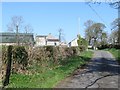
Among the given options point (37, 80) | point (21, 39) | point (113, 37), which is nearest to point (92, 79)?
point (37, 80)

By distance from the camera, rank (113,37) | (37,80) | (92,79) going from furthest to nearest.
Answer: (113,37)
(92,79)
(37,80)

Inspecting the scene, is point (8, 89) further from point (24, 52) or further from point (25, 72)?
point (24, 52)

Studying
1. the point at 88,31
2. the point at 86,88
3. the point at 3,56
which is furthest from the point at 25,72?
the point at 88,31

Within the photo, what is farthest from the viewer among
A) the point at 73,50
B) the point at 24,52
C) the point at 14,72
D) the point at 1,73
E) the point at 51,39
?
the point at 51,39

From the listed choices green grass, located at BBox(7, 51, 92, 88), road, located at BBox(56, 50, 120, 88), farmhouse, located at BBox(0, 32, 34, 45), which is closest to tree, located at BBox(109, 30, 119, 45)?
farmhouse, located at BBox(0, 32, 34, 45)

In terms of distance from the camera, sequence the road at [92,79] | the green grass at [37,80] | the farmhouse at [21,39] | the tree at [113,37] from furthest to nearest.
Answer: the tree at [113,37], the farmhouse at [21,39], the road at [92,79], the green grass at [37,80]

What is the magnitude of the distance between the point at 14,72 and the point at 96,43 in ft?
310

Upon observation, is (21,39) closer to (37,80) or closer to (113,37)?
(37,80)

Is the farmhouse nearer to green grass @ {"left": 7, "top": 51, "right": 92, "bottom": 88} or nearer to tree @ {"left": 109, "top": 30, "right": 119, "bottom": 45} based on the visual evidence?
green grass @ {"left": 7, "top": 51, "right": 92, "bottom": 88}

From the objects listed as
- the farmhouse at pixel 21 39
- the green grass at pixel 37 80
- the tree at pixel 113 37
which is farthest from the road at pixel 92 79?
the tree at pixel 113 37

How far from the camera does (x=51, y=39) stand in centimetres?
13488

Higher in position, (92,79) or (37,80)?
(37,80)

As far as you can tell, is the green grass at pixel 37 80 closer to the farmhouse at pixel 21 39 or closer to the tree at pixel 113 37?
the farmhouse at pixel 21 39

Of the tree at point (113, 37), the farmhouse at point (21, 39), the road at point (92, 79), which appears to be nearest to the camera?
the road at point (92, 79)
